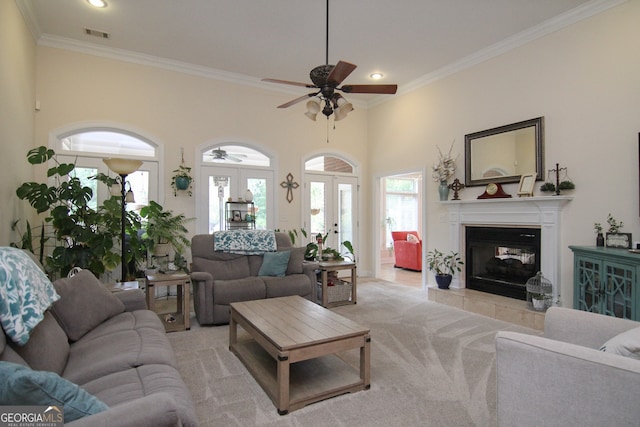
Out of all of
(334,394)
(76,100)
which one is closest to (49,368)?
(334,394)

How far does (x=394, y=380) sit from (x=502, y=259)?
294 centimetres

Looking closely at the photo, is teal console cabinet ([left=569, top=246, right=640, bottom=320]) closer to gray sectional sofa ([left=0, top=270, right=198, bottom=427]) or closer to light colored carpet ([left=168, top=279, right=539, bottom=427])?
light colored carpet ([left=168, top=279, right=539, bottom=427])

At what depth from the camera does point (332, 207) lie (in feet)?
22.4

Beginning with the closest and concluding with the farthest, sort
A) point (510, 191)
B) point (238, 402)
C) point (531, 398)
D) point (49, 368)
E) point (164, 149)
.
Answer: point (531, 398), point (49, 368), point (238, 402), point (510, 191), point (164, 149)

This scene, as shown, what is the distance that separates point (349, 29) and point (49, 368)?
14.2 ft

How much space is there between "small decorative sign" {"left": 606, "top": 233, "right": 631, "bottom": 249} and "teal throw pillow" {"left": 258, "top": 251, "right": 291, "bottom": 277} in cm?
350

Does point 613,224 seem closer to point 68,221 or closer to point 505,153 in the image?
point 505,153

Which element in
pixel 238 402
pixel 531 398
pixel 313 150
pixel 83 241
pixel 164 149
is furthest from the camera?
pixel 313 150

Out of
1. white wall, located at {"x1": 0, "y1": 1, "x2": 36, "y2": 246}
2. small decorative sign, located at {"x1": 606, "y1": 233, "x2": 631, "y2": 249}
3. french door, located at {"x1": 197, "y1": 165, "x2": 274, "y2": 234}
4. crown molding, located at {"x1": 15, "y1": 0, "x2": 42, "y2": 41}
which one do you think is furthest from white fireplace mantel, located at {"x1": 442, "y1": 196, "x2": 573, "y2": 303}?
crown molding, located at {"x1": 15, "y1": 0, "x2": 42, "y2": 41}

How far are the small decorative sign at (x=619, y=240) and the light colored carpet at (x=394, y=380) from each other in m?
1.22

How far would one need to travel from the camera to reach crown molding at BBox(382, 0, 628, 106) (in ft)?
12.1

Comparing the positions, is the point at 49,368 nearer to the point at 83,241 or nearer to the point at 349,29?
the point at 83,241

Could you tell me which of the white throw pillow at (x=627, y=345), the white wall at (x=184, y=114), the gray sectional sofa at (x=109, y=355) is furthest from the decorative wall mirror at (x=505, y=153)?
the gray sectional sofa at (x=109, y=355)

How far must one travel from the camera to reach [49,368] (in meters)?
1.69
